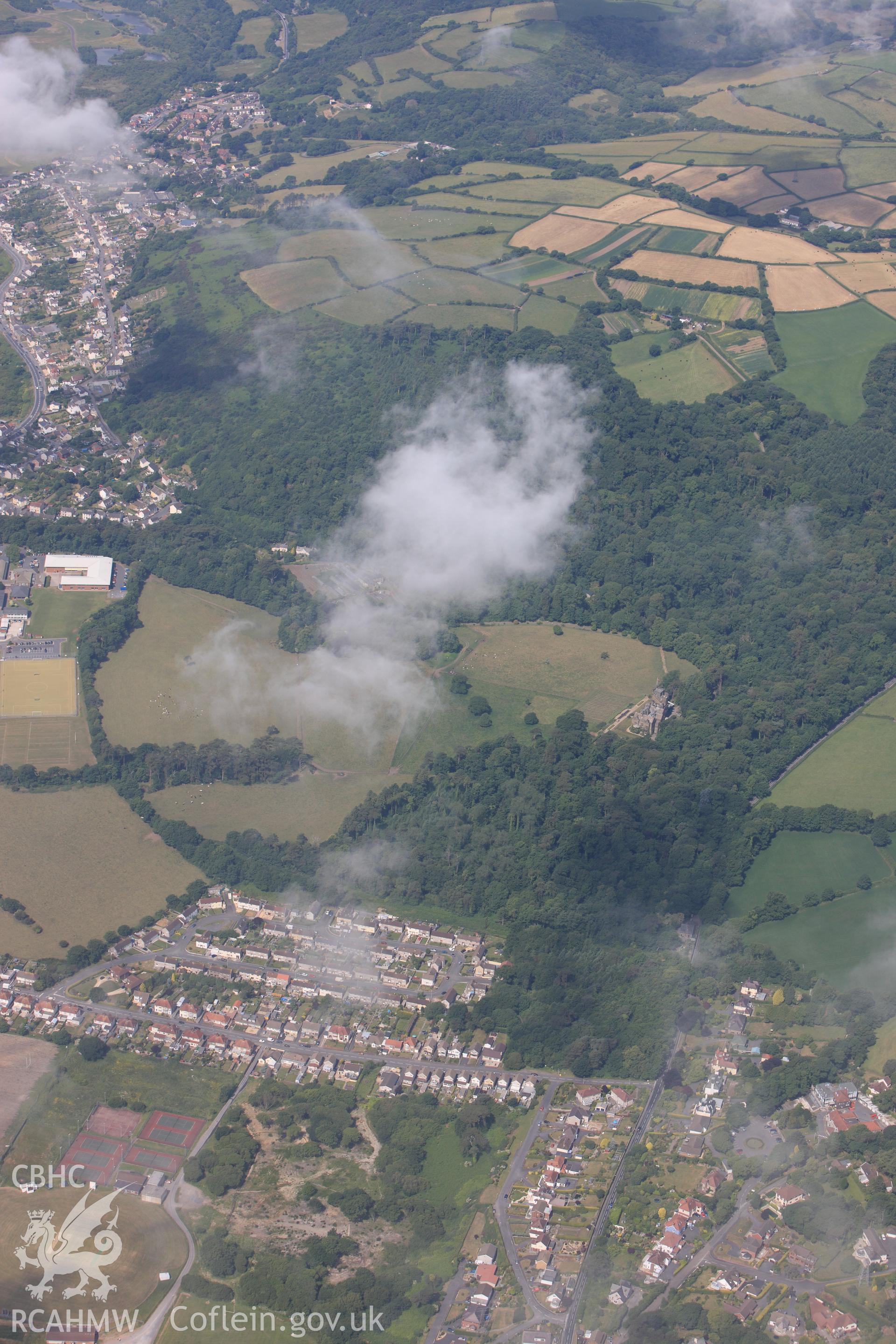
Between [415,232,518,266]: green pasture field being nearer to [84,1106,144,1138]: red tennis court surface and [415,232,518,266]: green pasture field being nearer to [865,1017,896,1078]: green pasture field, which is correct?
[865,1017,896,1078]: green pasture field

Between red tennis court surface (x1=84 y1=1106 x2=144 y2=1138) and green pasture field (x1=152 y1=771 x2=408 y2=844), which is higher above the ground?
red tennis court surface (x1=84 y1=1106 x2=144 y2=1138)

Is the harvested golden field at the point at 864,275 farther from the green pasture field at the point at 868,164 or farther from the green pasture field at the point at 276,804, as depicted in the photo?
the green pasture field at the point at 276,804

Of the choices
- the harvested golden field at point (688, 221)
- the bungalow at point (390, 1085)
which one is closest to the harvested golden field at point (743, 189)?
the harvested golden field at point (688, 221)

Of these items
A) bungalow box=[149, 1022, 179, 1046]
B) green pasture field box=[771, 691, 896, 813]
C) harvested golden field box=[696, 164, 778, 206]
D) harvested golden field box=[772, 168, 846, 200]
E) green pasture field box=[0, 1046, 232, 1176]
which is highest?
harvested golden field box=[772, 168, 846, 200]

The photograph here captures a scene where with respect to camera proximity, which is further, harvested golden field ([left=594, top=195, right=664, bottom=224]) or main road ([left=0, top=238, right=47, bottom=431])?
harvested golden field ([left=594, top=195, right=664, bottom=224])

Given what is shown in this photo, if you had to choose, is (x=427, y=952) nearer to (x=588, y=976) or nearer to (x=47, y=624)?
(x=588, y=976)

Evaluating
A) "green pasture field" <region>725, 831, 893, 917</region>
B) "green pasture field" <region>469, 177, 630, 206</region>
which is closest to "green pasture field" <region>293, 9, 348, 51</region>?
"green pasture field" <region>469, 177, 630, 206</region>

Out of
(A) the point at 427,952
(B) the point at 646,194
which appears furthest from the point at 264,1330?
(B) the point at 646,194
